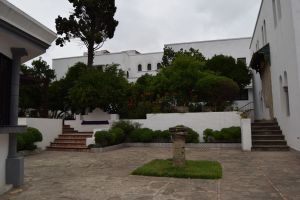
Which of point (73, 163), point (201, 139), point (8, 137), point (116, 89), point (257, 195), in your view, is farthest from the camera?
point (116, 89)

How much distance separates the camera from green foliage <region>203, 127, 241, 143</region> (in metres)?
15.4

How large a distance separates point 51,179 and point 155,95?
13.1 meters

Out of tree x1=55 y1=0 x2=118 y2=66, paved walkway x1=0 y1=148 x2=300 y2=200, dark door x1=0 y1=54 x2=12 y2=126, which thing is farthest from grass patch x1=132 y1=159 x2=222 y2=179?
tree x1=55 y1=0 x2=118 y2=66

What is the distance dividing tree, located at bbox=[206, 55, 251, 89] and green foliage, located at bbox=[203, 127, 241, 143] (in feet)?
35.8

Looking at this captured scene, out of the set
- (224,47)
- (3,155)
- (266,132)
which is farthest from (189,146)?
(224,47)

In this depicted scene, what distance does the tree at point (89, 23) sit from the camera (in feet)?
67.6

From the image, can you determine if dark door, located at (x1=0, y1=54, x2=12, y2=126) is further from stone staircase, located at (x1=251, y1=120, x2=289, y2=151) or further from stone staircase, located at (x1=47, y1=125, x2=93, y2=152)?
stone staircase, located at (x1=251, y1=120, x2=289, y2=151)

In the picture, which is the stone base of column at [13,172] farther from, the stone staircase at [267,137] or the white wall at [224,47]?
the white wall at [224,47]

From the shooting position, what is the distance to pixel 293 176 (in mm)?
7707

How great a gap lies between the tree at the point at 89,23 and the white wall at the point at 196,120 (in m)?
6.69

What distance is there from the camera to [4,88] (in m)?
6.71

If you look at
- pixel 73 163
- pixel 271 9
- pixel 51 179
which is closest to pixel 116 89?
pixel 73 163

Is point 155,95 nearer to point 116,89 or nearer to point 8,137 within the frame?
point 116,89

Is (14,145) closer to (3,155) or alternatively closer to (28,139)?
(3,155)
